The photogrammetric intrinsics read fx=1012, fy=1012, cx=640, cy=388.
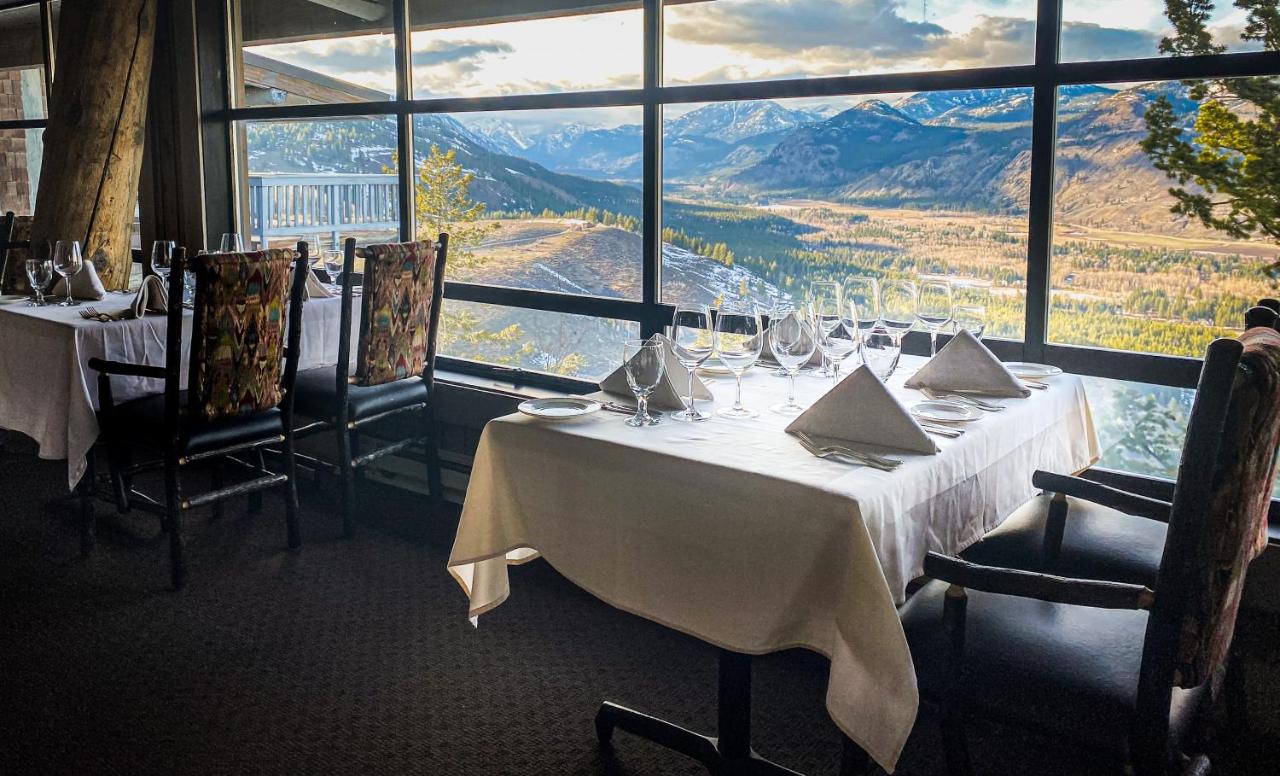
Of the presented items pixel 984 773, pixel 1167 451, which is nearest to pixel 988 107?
pixel 1167 451

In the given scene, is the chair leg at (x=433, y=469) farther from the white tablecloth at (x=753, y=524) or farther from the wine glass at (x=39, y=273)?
the white tablecloth at (x=753, y=524)

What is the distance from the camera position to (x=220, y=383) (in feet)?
10.3

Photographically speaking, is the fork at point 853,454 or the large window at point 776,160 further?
the large window at point 776,160

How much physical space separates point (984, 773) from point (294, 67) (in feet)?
13.3

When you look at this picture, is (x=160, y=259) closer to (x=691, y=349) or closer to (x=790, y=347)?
(x=691, y=349)

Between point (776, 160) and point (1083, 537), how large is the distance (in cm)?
156

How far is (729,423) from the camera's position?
2004 millimetres

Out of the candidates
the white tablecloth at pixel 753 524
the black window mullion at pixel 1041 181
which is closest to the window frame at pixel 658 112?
the black window mullion at pixel 1041 181

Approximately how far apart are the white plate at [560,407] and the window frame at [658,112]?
125cm

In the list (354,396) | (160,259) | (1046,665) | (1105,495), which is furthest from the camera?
(160,259)

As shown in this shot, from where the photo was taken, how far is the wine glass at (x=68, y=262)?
12.8ft

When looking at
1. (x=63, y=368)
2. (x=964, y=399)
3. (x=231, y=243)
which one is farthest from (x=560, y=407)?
(x=231, y=243)

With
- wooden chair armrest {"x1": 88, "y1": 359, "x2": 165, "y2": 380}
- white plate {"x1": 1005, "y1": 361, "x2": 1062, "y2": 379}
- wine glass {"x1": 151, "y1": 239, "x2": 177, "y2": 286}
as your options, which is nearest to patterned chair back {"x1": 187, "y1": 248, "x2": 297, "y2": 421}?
→ wooden chair armrest {"x1": 88, "y1": 359, "x2": 165, "y2": 380}

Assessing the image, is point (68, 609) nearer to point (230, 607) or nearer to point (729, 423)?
point (230, 607)
